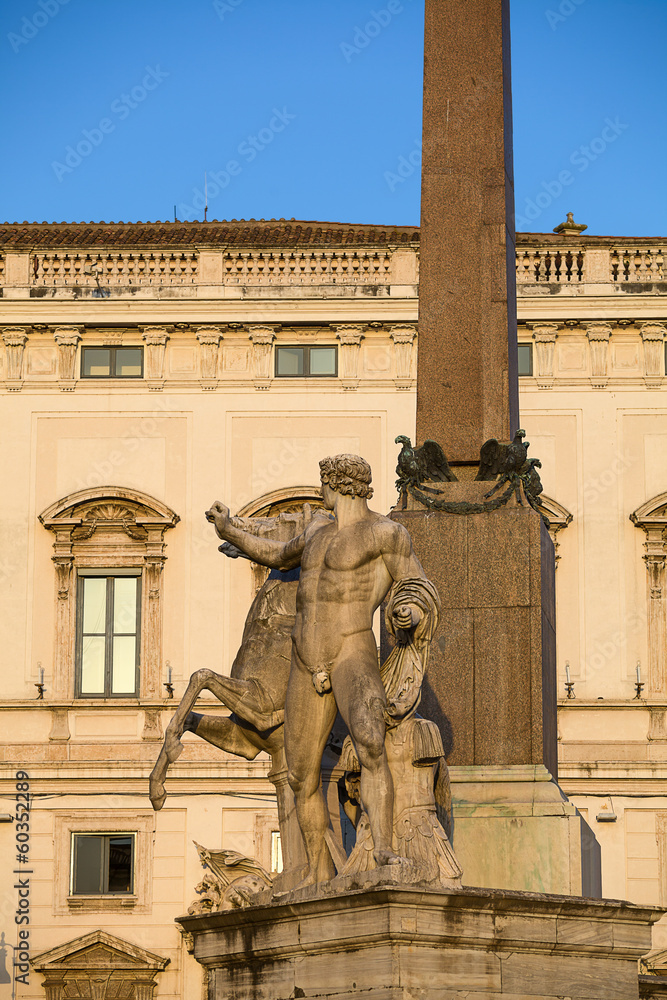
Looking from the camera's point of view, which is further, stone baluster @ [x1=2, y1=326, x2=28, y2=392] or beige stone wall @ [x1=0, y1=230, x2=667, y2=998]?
stone baluster @ [x1=2, y1=326, x2=28, y2=392]

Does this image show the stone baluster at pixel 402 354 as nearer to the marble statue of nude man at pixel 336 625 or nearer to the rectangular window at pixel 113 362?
the rectangular window at pixel 113 362

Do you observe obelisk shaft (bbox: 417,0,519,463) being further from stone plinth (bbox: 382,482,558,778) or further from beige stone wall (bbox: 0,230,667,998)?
beige stone wall (bbox: 0,230,667,998)

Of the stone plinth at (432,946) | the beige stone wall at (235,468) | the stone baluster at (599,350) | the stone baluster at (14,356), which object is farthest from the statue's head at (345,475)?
the stone baluster at (14,356)

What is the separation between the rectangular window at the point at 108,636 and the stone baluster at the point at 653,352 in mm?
7398

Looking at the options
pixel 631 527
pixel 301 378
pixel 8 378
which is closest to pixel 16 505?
pixel 8 378

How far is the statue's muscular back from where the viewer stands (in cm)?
1098

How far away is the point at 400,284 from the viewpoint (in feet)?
96.9

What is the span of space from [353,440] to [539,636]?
57.2 ft

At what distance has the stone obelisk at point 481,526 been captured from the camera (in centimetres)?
1151

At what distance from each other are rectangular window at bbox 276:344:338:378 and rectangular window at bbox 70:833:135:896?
261 inches

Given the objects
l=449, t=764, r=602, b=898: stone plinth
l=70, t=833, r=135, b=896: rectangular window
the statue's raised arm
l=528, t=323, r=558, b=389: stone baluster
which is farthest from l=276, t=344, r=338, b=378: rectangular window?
l=449, t=764, r=602, b=898: stone plinth

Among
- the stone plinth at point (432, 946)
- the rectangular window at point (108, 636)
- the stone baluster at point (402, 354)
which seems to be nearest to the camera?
the stone plinth at point (432, 946)

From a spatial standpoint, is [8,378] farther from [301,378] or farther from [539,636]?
[539,636]

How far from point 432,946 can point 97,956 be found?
1808cm
